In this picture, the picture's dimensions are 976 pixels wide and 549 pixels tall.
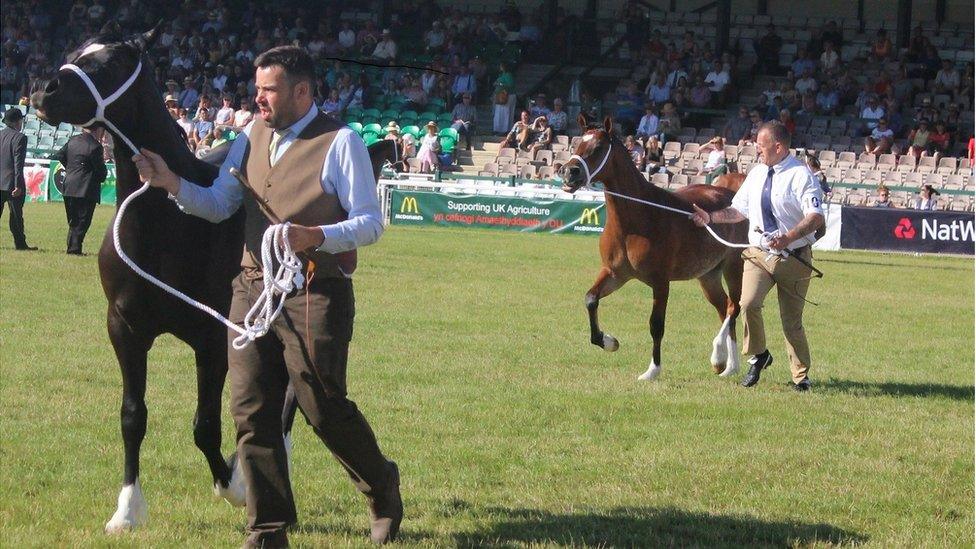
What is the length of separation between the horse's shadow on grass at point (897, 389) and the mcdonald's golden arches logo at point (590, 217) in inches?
671

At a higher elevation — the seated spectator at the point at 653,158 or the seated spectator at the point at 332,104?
the seated spectator at the point at 332,104

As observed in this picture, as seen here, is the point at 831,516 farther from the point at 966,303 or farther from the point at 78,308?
the point at 966,303

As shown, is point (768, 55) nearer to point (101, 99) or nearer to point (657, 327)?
point (657, 327)

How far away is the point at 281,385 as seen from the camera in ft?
17.7

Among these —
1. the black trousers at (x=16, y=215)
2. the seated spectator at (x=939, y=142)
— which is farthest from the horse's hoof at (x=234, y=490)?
the seated spectator at (x=939, y=142)

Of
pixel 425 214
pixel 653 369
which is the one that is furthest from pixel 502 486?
pixel 425 214

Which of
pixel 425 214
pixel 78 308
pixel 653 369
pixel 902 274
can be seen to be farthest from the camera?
pixel 425 214

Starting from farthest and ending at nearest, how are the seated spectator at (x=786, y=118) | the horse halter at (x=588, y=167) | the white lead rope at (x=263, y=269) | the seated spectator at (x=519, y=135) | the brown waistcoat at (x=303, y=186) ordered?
the seated spectator at (x=519, y=135) < the seated spectator at (x=786, y=118) < the horse halter at (x=588, y=167) < the brown waistcoat at (x=303, y=186) < the white lead rope at (x=263, y=269)

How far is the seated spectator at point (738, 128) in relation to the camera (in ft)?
102

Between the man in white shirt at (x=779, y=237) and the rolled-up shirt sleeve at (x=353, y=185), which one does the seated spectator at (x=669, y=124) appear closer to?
the man in white shirt at (x=779, y=237)

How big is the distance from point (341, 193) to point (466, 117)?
28.9 meters

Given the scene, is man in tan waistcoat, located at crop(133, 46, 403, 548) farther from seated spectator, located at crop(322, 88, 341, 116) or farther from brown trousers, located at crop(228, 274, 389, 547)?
seated spectator, located at crop(322, 88, 341, 116)

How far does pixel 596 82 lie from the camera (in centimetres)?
3725

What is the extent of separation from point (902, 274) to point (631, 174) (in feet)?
36.7
